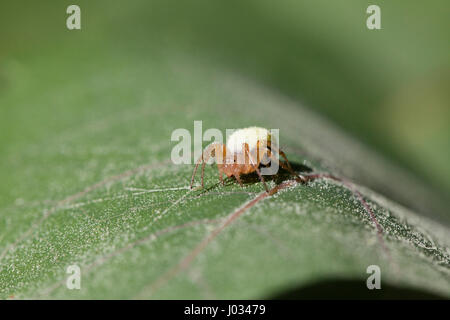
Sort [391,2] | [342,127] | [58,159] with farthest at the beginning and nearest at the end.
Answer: [391,2] < [342,127] < [58,159]

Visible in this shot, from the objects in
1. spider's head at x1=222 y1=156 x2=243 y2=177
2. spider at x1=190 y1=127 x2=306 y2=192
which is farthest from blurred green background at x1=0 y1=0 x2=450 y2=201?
spider's head at x1=222 y1=156 x2=243 y2=177

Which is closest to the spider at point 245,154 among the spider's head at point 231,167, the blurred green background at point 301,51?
the spider's head at point 231,167

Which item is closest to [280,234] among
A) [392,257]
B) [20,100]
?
[392,257]

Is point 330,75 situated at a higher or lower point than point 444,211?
higher

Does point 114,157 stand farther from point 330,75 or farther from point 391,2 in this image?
point 391,2

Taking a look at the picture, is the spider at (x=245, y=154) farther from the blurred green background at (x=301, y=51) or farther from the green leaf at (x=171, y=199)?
the blurred green background at (x=301, y=51)

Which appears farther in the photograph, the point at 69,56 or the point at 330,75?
the point at 330,75

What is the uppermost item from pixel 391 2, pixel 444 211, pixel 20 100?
pixel 391 2
